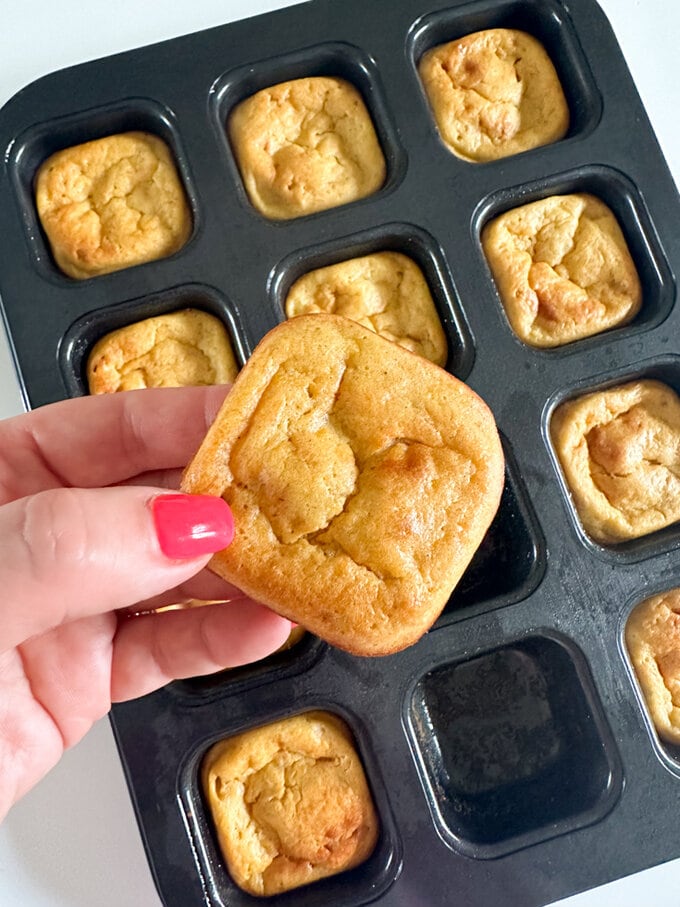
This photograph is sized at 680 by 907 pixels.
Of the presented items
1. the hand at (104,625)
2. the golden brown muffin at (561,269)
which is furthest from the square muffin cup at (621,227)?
the hand at (104,625)

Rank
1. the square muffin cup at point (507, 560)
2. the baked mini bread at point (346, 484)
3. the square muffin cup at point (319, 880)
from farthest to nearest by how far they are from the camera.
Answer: the square muffin cup at point (507, 560)
the square muffin cup at point (319, 880)
the baked mini bread at point (346, 484)

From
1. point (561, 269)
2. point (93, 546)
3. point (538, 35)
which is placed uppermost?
point (538, 35)

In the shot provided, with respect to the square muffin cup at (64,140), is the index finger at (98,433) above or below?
below

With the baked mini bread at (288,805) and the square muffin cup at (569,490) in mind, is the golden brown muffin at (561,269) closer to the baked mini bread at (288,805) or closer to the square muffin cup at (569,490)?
the square muffin cup at (569,490)

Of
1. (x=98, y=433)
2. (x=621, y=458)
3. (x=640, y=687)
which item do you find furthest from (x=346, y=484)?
(x=640, y=687)

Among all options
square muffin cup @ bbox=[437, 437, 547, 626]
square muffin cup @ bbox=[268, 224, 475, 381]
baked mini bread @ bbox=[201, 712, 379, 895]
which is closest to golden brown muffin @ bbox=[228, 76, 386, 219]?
square muffin cup @ bbox=[268, 224, 475, 381]

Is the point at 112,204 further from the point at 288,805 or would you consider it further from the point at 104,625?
the point at 288,805

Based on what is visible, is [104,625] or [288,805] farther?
[288,805]
